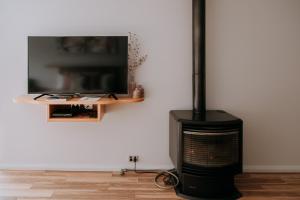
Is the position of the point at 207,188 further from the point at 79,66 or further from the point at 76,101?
the point at 79,66

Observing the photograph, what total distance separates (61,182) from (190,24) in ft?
6.82

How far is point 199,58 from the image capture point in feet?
8.53

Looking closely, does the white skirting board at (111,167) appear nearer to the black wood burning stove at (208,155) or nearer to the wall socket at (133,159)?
the wall socket at (133,159)

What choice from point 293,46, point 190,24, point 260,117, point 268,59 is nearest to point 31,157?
point 190,24

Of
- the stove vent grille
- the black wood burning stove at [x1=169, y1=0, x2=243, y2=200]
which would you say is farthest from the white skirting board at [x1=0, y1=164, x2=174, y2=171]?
the stove vent grille

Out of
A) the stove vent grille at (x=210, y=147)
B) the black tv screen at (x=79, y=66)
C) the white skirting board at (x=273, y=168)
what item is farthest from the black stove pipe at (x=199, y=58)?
the white skirting board at (x=273, y=168)

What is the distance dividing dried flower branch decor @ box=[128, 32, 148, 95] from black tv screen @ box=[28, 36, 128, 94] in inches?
6.9

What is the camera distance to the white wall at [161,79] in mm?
2818

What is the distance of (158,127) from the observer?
2.91 m

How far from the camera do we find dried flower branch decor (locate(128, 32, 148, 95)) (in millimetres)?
2830

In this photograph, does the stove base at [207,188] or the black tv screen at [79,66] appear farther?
the black tv screen at [79,66]

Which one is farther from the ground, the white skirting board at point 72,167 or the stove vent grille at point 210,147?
the stove vent grille at point 210,147

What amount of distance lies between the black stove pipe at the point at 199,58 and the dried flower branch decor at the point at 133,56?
0.56m

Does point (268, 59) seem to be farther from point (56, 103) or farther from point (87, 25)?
point (56, 103)
